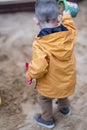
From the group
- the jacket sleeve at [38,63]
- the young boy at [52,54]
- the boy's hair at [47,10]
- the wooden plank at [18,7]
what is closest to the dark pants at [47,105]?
the young boy at [52,54]

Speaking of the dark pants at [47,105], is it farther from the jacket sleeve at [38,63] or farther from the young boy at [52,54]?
the jacket sleeve at [38,63]

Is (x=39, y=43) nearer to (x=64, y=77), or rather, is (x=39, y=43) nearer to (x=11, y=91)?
(x=64, y=77)

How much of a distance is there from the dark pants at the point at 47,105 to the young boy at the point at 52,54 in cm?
3

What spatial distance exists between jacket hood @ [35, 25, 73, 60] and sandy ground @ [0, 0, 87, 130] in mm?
529

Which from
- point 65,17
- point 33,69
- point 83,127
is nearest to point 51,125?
point 83,127

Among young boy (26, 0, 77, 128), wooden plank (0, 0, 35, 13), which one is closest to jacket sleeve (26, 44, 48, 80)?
young boy (26, 0, 77, 128)

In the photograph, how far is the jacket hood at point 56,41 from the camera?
1.59 m

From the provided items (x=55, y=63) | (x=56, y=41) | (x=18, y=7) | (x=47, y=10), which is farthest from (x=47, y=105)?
(x=18, y=7)

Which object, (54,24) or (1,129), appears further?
(1,129)

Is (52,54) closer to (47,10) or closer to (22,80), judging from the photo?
(47,10)

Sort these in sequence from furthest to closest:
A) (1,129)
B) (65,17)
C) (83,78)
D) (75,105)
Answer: (83,78) < (75,105) < (1,129) < (65,17)

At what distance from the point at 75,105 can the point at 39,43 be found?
64cm

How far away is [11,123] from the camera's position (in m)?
1.97

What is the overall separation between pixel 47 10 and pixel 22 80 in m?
0.83
